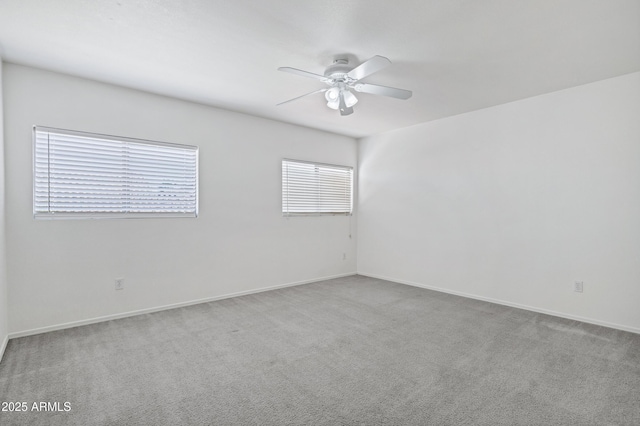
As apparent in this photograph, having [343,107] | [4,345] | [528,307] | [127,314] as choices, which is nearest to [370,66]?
[343,107]

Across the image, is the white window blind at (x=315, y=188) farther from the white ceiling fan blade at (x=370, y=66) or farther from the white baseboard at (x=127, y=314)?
the white ceiling fan blade at (x=370, y=66)

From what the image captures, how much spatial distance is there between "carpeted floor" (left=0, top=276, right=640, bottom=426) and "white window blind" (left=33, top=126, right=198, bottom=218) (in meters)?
1.21

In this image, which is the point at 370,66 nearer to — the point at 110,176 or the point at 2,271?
the point at 110,176

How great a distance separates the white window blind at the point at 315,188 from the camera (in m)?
4.90

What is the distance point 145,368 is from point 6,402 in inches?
29.3

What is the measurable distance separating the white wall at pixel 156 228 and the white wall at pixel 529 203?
57.9 inches

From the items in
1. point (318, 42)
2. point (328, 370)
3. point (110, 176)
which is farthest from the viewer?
point (110, 176)

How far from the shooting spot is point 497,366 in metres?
2.37

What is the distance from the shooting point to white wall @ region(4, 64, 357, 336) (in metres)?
2.91

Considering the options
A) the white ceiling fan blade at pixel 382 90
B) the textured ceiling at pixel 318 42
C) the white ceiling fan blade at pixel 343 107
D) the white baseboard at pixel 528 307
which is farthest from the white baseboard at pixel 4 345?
the white baseboard at pixel 528 307

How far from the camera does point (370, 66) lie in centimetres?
231

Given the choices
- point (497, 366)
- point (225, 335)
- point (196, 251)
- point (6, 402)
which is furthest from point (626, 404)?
point (196, 251)

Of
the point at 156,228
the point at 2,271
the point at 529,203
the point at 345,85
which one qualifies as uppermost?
the point at 345,85

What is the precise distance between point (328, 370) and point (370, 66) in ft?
7.47
